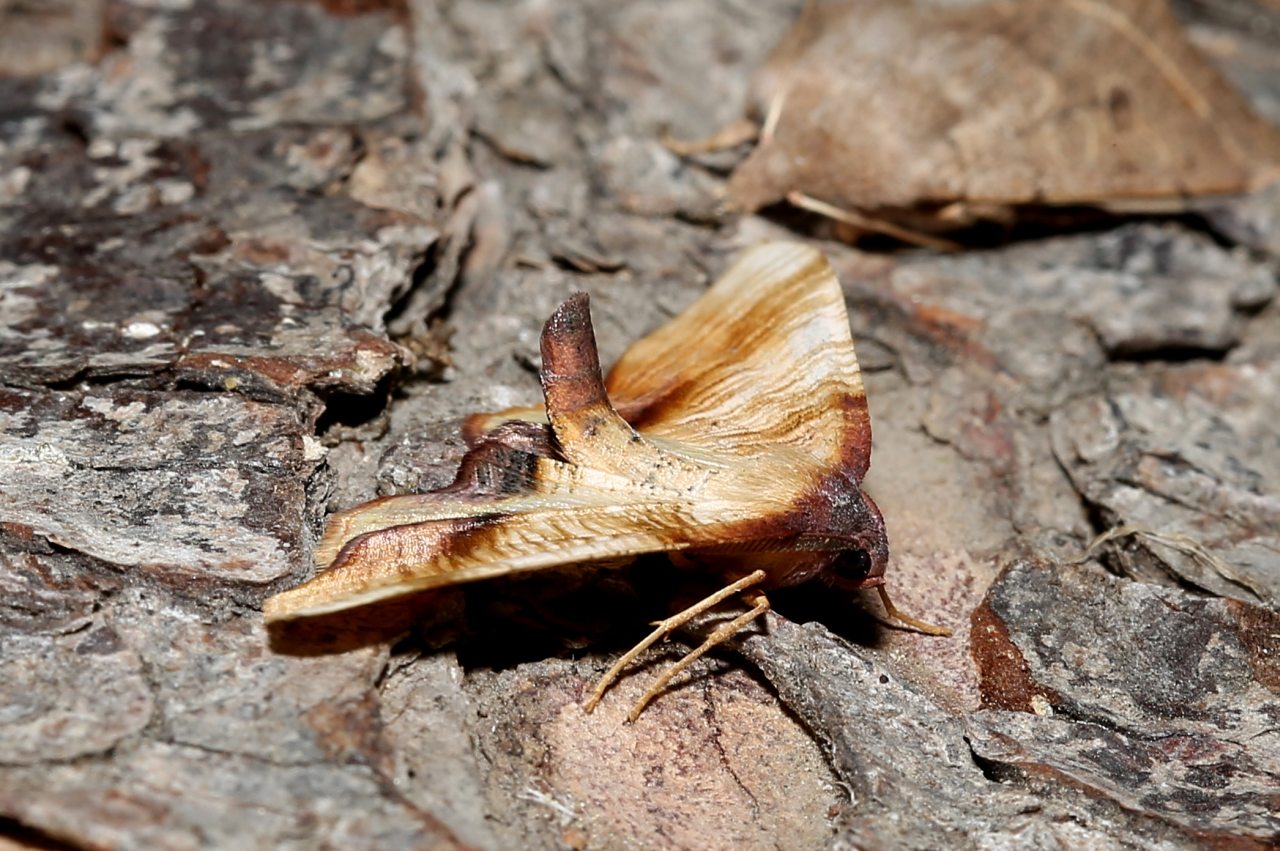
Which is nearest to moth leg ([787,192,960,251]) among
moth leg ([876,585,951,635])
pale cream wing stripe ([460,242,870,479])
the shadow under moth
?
pale cream wing stripe ([460,242,870,479])

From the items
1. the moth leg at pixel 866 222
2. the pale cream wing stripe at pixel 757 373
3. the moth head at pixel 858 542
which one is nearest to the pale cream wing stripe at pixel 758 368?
the pale cream wing stripe at pixel 757 373

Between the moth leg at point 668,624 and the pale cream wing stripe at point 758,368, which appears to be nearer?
the moth leg at point 668,624

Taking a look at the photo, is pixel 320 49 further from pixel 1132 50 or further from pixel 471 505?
pixel 1132 50

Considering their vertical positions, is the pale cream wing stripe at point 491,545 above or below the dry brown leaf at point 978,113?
below

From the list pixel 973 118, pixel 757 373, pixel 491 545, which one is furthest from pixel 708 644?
pixel 973 118

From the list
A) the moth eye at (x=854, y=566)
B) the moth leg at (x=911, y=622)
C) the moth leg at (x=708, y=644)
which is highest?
the moth eye at (x=854, y=566)

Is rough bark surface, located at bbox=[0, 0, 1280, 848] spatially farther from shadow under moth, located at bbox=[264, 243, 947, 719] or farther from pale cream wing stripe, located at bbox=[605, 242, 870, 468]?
pale cream wing stripe, located at bbox=[605, 242, 870, 468]

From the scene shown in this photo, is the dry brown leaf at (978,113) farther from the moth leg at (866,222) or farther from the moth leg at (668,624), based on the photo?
the moth leg at (668,624)
